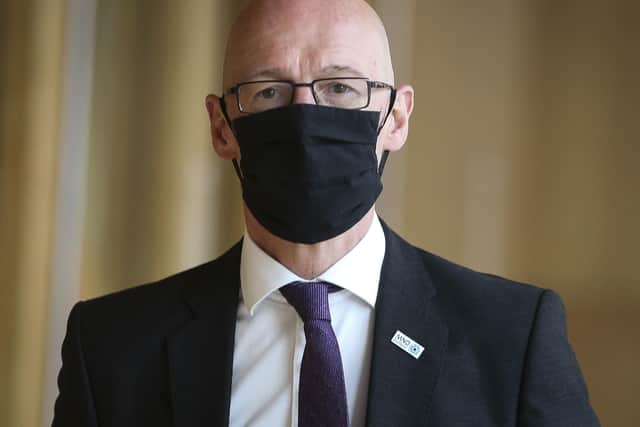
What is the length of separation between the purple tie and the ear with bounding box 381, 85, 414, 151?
1.16 ft

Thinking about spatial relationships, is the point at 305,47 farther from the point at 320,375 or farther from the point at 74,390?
the point at 74,390

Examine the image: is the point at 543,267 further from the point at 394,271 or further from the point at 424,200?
the point at 394,271

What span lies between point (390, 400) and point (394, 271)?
254 mm

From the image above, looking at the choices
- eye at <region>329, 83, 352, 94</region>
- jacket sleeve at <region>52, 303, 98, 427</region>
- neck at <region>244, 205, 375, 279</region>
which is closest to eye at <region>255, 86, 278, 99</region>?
eye at <region>329, 83, 352, 94</region>

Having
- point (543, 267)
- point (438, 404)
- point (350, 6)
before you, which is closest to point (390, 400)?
point (438, 404)

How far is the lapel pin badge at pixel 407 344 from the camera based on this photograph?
4.09 feet

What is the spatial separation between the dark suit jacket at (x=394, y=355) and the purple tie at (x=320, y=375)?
0.06m

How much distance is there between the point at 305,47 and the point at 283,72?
0.06 metres

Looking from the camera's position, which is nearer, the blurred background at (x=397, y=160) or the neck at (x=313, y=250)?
the neck at (x=313, y=250)

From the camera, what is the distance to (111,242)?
212 centimetres

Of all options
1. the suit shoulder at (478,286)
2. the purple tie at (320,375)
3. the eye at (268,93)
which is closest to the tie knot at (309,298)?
the purple tie at (320,375)

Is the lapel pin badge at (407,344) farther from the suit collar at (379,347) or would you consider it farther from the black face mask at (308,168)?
the black face mask at (308,168)

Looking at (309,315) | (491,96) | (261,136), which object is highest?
(491,96)

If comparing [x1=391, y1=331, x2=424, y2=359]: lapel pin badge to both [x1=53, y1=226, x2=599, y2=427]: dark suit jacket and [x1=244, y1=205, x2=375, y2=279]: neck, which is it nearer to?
[x1=53, y1=226, x2=599, y2=427]: dark suit jacket
